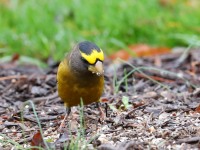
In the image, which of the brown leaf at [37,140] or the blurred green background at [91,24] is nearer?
the brown leaf at [37,140]

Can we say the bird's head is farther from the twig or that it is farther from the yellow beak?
the twig

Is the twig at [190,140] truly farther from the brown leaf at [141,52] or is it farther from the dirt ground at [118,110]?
the brown leaf at [141,52]

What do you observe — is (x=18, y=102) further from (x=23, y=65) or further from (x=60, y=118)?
(x=23, y=65)

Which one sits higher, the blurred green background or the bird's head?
the blurred green background

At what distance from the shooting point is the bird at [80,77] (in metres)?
5.32

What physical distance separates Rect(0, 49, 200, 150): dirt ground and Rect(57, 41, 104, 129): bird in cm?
23

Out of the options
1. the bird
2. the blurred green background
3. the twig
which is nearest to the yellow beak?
the bird

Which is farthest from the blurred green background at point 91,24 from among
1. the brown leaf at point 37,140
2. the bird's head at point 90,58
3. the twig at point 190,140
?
the brown leaf at point 37,140

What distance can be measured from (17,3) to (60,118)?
5260 mm

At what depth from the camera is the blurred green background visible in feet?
30.2

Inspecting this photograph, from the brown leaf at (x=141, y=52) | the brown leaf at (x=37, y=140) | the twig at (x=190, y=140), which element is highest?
the brown leaf at (x=141, y=52)

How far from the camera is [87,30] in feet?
32.0

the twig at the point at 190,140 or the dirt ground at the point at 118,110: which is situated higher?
the dirt ground at the point at 118,110

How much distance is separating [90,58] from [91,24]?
4.66m
